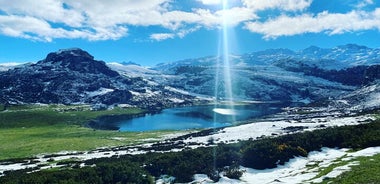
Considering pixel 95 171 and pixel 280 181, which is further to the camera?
pixel 95 171

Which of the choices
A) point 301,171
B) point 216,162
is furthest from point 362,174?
point 216,162

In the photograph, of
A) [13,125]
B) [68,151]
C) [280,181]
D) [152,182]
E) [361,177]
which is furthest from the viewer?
[13,125]

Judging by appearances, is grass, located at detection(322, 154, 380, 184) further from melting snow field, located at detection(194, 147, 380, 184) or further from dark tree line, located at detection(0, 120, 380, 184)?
dark tree line, located at detection(0, 120, 380, 184)

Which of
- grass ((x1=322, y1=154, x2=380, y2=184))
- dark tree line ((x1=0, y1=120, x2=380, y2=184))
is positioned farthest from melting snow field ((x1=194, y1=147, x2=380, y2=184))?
dark tree line ((x1=0, y1=120, x2=380, y2=184))

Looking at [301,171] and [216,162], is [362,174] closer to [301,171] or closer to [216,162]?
[301,171]

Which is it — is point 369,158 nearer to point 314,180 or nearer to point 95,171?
point 314,180

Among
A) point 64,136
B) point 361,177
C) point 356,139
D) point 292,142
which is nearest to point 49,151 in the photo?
point 64,136

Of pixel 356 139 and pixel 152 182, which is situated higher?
pixel 356 139

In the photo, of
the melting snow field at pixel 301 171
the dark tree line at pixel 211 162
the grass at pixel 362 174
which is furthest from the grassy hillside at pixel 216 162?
the melting snow field at pixel 301 171
